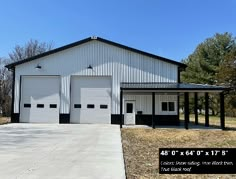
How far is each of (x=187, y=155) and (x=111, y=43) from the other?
2210cm

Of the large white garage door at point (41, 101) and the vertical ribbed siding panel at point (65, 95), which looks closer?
the vertical ribbed siding panel at point (65, 95)

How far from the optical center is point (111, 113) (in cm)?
2528

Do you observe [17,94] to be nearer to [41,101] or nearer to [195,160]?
[41,101]

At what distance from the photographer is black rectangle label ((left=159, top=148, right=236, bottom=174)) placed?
14.2ft

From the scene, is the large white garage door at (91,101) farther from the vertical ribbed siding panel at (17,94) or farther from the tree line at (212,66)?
the tree line at (212,66)

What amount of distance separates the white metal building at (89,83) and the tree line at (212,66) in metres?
19.6

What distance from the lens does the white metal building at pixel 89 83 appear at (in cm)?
2527

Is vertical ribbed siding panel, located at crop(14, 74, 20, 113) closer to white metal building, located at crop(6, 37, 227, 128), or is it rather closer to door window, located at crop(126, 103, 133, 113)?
white metal building, located at crop(6, 37, 227, 128)

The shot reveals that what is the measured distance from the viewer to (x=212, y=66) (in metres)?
52.0

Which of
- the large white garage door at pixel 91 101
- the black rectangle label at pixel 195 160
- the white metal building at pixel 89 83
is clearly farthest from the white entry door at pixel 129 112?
the black rectangle label at pixel 195 160

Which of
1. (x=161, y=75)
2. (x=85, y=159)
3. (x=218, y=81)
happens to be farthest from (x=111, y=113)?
(x=218, y=81)

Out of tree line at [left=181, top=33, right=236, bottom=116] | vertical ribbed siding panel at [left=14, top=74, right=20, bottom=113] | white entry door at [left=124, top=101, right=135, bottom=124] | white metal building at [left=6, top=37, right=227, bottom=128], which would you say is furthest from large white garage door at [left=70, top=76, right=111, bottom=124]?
tree line at [left=181, top=33, right=236, bottom=116]

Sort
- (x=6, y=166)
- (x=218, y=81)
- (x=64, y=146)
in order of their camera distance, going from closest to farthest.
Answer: (x=6, y=166), (x=64, y=146), (x=218, y=81)

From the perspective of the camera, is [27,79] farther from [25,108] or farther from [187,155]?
[187,155]
